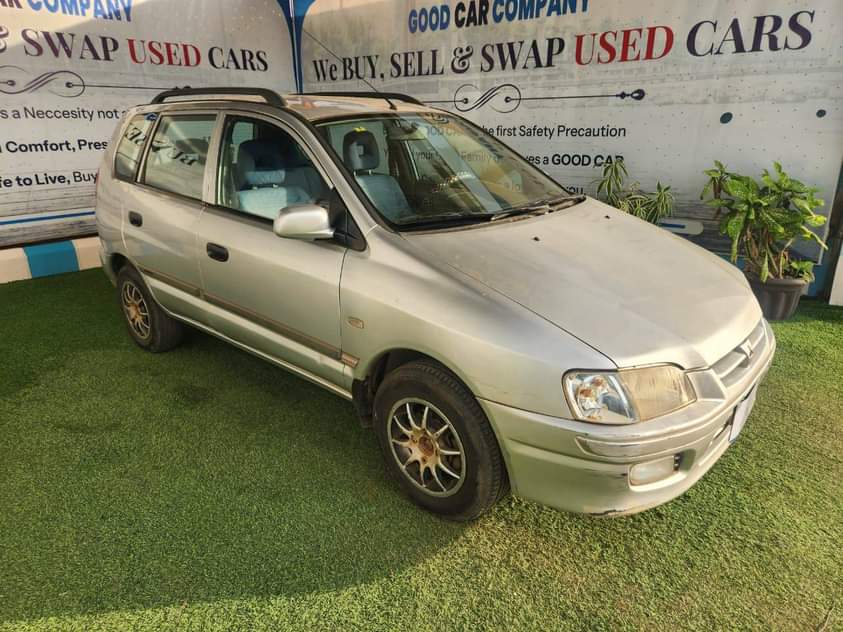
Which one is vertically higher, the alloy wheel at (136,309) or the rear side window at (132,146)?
the rear side window at (132,146)

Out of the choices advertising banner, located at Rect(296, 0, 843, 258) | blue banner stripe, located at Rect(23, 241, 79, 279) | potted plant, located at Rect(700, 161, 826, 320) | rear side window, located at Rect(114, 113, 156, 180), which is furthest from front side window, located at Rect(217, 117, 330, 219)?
blue banner stripe, located at Rect(23, 241, 79, 279)

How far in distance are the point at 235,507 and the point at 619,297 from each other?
1.75 meters

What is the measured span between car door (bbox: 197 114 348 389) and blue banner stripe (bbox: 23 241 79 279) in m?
3.47

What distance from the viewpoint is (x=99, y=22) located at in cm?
568

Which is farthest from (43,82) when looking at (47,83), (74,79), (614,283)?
(614,283)

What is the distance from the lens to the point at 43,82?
5438 millimetres

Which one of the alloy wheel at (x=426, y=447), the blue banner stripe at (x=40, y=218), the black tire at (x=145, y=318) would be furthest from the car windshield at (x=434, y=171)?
the blue banner stripe at (x=40, y=218)

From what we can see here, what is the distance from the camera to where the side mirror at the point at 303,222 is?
2258 millimetres

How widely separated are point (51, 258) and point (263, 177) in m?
3.85

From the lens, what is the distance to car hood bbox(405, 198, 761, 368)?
188cm

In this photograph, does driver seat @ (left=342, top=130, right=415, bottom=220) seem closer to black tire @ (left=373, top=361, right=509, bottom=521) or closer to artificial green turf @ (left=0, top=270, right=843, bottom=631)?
black tire @ (left=373, top=361, right=509, bottom=521)

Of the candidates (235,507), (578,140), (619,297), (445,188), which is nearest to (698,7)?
(578,140)

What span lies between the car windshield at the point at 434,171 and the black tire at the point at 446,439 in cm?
65

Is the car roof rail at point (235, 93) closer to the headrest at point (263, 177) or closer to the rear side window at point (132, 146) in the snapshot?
the rear side window at point (132, 146)
